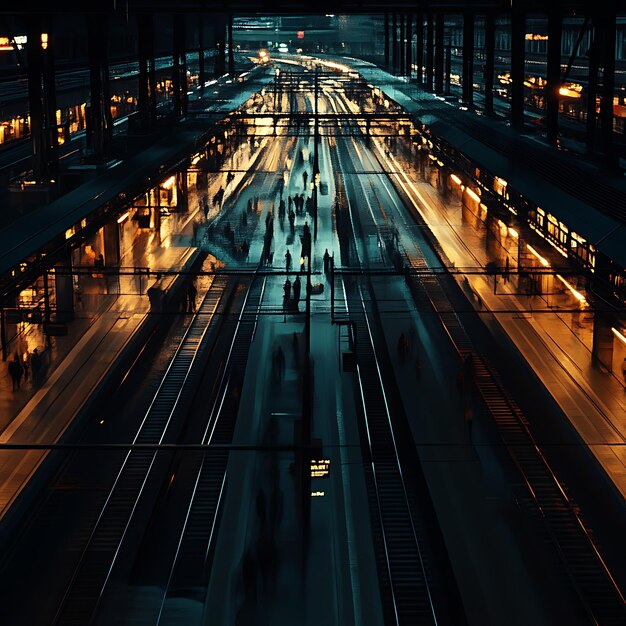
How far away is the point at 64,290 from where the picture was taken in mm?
15234

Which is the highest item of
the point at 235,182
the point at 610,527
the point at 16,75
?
the point at 16,75

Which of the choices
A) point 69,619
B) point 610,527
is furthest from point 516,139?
point 69,619

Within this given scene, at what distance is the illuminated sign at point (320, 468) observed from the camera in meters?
10.2

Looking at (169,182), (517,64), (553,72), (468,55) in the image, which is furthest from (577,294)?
(468,55)

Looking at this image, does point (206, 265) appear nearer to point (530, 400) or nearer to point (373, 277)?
point (373, 277)

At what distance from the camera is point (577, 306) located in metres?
15.1

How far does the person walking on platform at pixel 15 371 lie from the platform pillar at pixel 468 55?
23.1m

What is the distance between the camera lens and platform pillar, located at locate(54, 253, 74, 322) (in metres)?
14.5

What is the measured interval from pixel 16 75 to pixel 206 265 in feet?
40.6

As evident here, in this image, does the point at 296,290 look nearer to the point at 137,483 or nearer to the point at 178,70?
the point at 137,483

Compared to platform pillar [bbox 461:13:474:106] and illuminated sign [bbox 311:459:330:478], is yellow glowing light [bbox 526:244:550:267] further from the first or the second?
platform pillar [bbox 461:13:474:106]

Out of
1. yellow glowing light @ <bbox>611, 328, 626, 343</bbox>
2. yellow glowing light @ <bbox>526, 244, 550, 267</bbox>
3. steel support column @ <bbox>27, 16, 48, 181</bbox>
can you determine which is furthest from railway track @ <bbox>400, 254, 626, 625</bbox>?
steel support column @ <bbox>27, 16, 48, 181</bbox>

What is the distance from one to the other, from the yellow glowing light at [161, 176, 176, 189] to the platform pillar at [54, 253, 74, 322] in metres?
7.24

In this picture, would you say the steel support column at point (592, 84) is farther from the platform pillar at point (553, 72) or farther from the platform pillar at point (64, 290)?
the platform pillar at point (64, 290)
